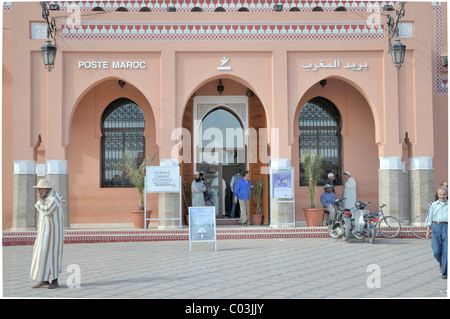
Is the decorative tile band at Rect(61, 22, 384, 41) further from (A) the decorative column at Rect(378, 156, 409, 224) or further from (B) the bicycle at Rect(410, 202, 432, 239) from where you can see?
(B) the bicycle at Rect(410, 202, 432, 239)

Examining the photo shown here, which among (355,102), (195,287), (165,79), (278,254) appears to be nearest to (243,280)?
(195,287)

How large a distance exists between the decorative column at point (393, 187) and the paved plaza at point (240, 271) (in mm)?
1566

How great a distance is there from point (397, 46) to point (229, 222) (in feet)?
19.5

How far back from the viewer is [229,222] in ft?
46.5

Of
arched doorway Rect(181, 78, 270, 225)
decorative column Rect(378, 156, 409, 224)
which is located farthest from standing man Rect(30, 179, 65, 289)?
decorative column Rect(378, 156, 409, 224)

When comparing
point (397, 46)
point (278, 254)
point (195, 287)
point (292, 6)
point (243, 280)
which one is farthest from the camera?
point (292, 6)

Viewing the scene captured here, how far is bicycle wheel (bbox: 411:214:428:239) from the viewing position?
12.0 metres

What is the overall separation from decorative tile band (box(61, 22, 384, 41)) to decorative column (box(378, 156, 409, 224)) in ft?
9.91

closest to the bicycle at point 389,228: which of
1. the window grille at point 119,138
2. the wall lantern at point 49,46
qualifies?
the window grille at point 119,138

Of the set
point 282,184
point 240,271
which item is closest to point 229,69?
point 282,184

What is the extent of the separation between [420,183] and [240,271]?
270 inches

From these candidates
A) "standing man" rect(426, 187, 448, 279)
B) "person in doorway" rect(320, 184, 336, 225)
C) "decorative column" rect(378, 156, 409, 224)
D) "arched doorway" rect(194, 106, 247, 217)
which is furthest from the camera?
"arched doorway" rect(194, 106, 247, 217)

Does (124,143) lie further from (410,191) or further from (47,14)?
(410,191)

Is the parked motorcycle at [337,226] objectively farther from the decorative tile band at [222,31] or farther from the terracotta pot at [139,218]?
the terracotta pot at [139,218]
